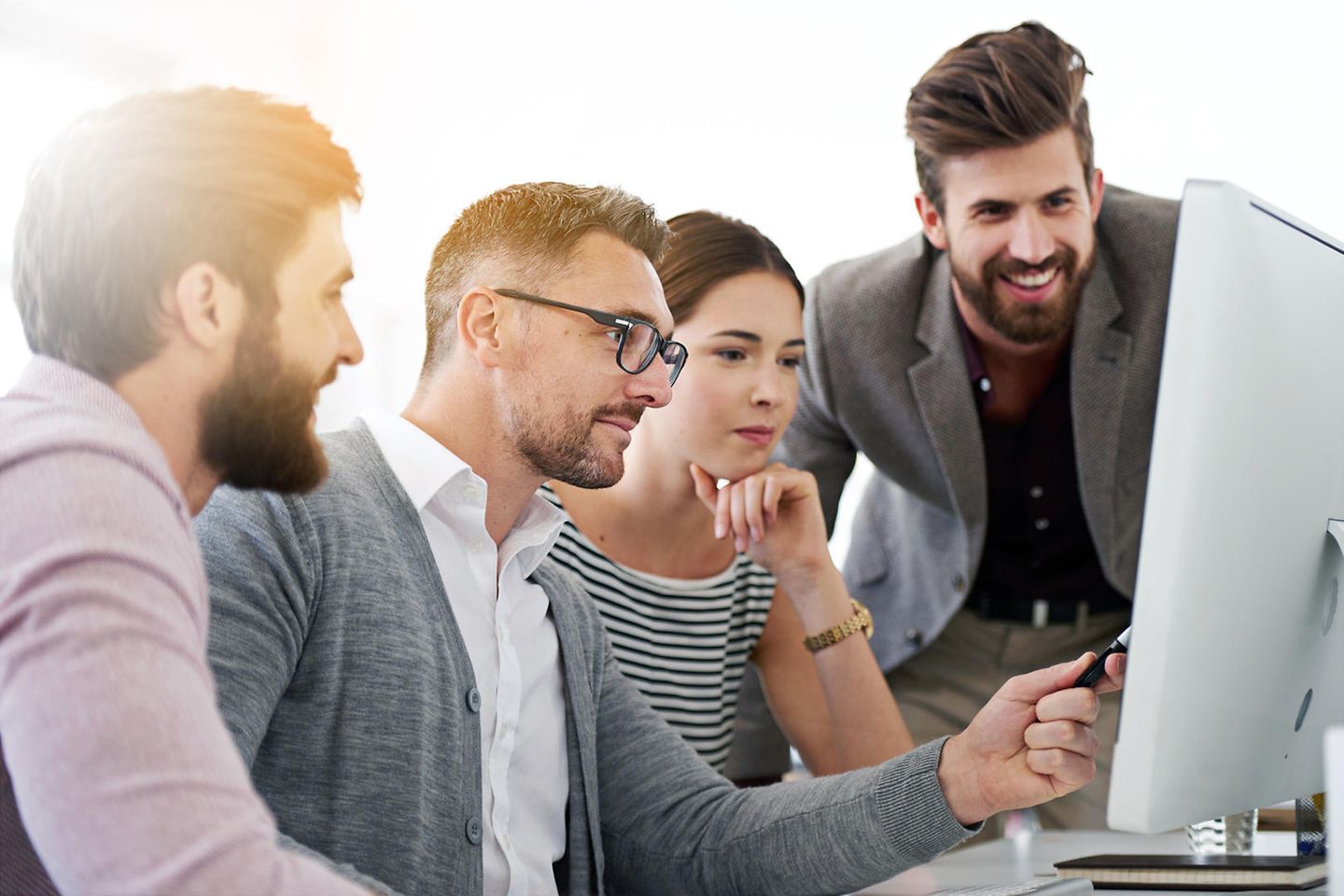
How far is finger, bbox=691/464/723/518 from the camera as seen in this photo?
6.51 feet

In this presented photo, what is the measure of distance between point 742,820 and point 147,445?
2.62 feet

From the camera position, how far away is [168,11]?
4.75 meters

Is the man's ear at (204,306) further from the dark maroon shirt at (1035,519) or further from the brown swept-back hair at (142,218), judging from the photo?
the dark maroon shirt at (1035,519)

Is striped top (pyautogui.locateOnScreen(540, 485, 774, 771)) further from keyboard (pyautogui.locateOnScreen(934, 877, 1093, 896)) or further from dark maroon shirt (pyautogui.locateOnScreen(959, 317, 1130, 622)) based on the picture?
keyboard (pyautogui.locateOnScreen(934, 877, 1093, 896))

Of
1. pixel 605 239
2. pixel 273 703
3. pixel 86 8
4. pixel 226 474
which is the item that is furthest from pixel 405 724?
pixel 86 8

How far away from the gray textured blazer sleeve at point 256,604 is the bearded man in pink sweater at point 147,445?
14cm

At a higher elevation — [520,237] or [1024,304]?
[520,237]

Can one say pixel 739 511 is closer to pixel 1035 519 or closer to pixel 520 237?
pixel 520 237

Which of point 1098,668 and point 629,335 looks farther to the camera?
point 629,335

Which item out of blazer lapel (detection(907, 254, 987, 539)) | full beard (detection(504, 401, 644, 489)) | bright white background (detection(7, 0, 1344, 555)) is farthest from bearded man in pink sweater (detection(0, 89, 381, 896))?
bright white background (detection(7, 0, 1344, 555))

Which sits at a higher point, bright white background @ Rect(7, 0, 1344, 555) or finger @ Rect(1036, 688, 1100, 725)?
bright white background @ Rect(7, 0, 1344, 555)

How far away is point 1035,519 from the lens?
2459 mm

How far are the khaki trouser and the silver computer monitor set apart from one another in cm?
153

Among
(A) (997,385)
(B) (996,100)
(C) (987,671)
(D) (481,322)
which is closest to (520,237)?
(D) (481,322)
